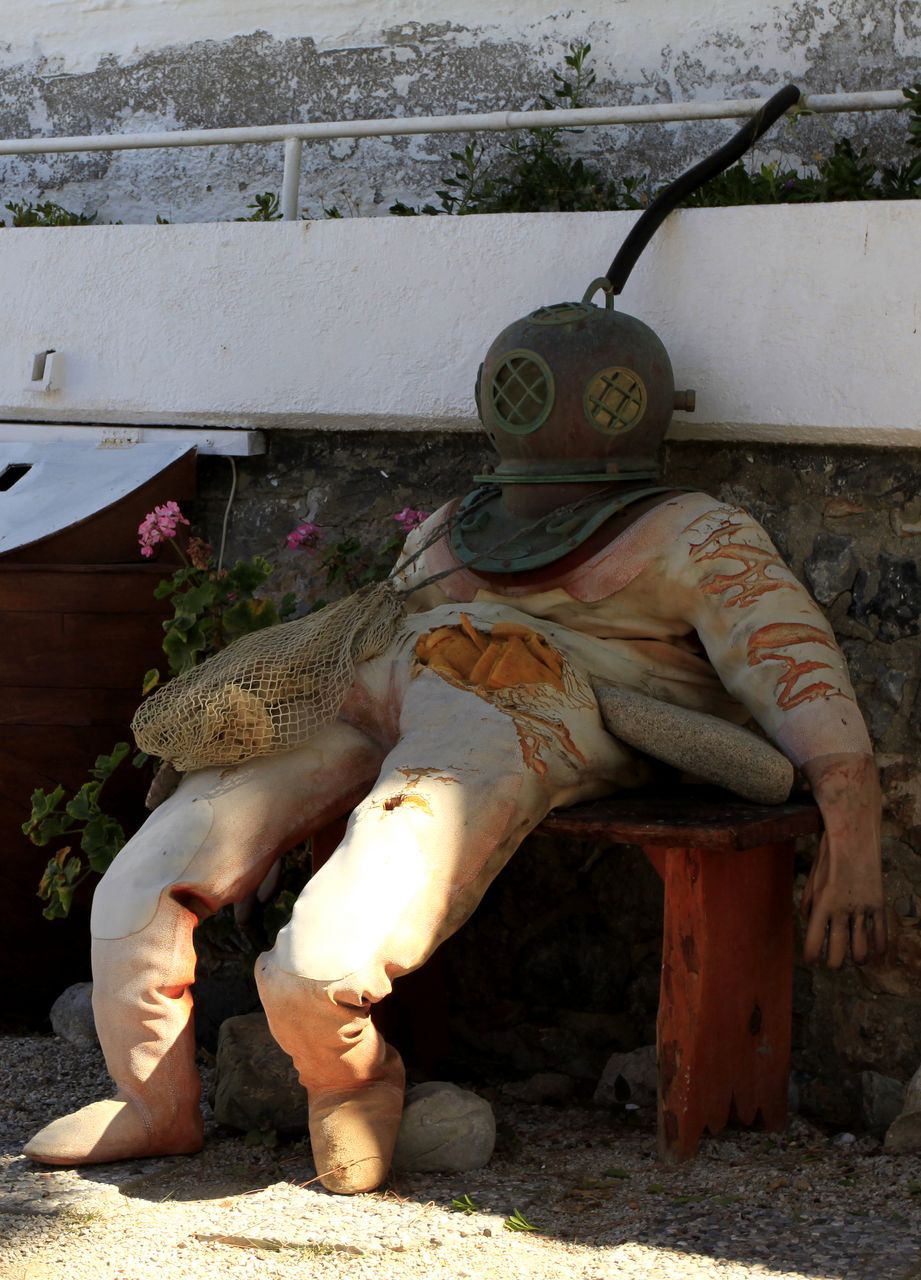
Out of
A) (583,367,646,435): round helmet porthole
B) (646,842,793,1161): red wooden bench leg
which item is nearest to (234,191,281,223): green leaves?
(583,367,646,435): round helmet porthole

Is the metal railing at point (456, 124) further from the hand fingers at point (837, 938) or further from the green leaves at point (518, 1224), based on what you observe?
the green leaves at point (518, 1224)

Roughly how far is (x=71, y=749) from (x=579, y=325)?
5.13ft

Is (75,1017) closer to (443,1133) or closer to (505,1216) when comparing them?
(443,1133)

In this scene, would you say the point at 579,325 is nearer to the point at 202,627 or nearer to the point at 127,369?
the point at 202,627

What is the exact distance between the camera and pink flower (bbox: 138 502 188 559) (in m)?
3.79

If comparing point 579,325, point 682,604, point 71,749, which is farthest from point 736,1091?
point 71,749

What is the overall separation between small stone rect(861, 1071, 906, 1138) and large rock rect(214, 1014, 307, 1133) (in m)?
1.10

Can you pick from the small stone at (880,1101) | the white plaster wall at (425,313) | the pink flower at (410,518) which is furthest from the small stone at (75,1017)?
the small stone at (880,1101)

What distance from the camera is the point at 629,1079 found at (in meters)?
3.38

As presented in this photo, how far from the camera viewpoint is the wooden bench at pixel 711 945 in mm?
2809

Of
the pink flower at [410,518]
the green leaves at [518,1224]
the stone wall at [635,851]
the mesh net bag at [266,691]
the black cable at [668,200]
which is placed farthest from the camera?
the pink flower at [410,518]

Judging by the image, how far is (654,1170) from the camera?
2875 mm

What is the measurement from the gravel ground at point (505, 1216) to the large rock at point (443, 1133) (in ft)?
0.09

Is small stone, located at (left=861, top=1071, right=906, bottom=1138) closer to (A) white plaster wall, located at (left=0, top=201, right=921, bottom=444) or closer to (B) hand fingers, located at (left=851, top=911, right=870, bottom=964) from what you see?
(B) hand fingers, located at (left=851, top=911, right=870, bottom=964)
